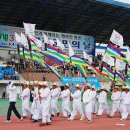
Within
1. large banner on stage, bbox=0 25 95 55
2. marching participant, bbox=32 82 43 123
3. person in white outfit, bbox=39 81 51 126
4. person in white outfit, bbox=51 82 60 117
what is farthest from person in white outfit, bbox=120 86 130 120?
large banner on stage, bbox=0 25 95 55

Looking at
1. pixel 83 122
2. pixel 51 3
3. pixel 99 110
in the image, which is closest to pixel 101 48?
pixel 51 3

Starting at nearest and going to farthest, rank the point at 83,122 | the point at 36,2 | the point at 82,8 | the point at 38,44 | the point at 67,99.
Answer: the point at 83,122 → the point at 67,99 → the point at 38,44 → the point at 36,2 → the point at 82,8

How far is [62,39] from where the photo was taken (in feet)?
130

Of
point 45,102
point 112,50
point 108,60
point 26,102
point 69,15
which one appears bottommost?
point 26,102

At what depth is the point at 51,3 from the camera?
36.4 meters

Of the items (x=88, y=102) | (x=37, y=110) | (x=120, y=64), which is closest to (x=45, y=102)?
(x=37, y=110)

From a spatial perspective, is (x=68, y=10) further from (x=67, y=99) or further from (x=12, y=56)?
(x=67, y=99)

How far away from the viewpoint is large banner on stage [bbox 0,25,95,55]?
36.2 m

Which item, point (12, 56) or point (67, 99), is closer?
point (67, 99)

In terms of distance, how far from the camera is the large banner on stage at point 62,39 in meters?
36.2

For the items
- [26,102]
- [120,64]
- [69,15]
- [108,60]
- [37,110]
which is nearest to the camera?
[37,110]

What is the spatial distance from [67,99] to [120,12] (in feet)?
74.2

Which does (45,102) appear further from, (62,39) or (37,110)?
(62,39)

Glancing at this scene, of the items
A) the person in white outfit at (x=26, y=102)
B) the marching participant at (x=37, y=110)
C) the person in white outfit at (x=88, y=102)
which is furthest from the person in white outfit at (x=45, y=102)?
the person in white outfit at (x=26, y=102)
